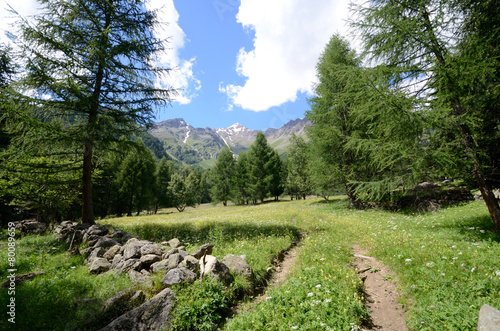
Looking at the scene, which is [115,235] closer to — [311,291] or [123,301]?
[123,301]

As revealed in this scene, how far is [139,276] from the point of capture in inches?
224

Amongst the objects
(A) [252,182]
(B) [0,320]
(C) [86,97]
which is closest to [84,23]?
(C) [86,97]

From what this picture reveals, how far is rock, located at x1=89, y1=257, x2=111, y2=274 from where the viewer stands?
632 centimetres

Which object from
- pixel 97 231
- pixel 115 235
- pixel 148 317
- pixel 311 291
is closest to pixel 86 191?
pixel 97 231

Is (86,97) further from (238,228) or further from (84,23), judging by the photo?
(238,228)

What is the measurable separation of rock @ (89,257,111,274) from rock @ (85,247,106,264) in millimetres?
468

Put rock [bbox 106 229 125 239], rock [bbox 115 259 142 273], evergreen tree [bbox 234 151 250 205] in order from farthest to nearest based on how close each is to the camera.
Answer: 1. evergreen tree [bbox 234 151 250 205]
2. rock [bbox 106 229 125 239]
3. rock [bbox 115 259 142 273]

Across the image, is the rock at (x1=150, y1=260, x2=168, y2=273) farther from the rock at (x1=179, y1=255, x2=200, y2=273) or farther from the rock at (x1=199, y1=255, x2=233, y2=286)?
the rock at (x1=199, y1=255, x2=233, y2=286)

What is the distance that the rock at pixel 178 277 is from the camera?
5016 millimetres

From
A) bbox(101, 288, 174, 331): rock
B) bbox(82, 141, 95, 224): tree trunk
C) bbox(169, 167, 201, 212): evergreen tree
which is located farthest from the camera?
bbox(169, 167, 201, 212): evergreen tree

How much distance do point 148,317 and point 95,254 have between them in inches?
186

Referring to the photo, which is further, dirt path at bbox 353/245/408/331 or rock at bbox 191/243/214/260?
rock at bbox 191/243/214/260

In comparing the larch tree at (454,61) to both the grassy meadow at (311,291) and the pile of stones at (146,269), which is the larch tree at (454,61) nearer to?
the grassy meadow at (311,291)

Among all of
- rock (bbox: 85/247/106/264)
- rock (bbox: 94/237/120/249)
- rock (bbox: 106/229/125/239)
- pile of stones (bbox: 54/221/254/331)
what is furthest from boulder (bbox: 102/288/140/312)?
rock (bbox: 106/229/125/239)
